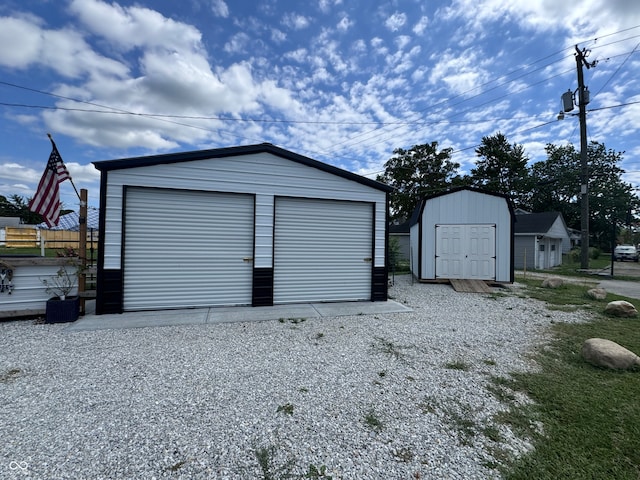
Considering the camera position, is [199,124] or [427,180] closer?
[199,124]

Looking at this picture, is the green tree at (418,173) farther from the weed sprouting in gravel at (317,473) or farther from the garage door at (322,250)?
the weed sprouting in gravel at (317,473)

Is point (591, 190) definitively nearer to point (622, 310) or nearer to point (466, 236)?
point (466, 236)

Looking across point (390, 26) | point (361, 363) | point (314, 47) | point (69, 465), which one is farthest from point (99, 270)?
point (390, 26)

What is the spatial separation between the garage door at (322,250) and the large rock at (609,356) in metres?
4.26

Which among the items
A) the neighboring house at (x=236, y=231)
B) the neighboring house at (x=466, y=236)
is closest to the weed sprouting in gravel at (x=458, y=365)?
the neighboring house at (x=236, y=231)

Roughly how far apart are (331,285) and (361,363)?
3517 millimetres

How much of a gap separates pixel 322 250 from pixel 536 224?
1824 cm

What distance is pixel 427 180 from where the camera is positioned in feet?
91.5

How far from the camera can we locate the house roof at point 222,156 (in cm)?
556

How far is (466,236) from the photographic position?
10.2 m

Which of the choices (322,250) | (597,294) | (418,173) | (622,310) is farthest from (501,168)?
(322,250)

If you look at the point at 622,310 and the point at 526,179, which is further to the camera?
the point at 526,179

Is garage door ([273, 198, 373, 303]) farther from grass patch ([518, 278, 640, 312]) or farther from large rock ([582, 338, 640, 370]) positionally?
grass patch ([518, 278, 640, 312])

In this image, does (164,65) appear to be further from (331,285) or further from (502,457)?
(502,457)
